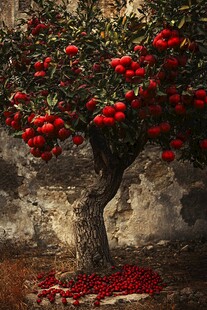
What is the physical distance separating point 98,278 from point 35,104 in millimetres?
2334

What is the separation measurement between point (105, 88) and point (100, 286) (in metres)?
2.33

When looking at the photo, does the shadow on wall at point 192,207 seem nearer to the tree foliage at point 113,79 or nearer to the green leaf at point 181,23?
the tree foliage at point 113,79

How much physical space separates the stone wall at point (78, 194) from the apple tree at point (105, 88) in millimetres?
2082

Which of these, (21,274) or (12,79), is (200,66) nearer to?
(12,79)

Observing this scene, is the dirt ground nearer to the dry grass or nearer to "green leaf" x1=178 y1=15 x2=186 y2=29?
the dry grass

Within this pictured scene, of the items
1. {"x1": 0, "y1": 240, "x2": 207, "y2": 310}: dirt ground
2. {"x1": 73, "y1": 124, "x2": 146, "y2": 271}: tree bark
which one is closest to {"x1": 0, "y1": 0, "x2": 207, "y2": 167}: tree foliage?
{"x1": 73, "y1": 124, "x2": 146, "y2": 271}: tree bark

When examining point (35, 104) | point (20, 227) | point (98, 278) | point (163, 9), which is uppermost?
point (163, 9)

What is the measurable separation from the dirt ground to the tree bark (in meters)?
0.74

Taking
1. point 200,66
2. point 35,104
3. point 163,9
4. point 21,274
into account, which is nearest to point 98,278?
point 21,274

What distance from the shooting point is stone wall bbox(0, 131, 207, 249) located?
8.35 meters

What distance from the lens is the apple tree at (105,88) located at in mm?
4316

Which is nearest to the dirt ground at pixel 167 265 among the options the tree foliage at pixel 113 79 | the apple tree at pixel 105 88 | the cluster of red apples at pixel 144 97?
the apple tree at pixel 105 88

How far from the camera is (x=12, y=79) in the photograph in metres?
5.82

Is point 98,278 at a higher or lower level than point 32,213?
lower
